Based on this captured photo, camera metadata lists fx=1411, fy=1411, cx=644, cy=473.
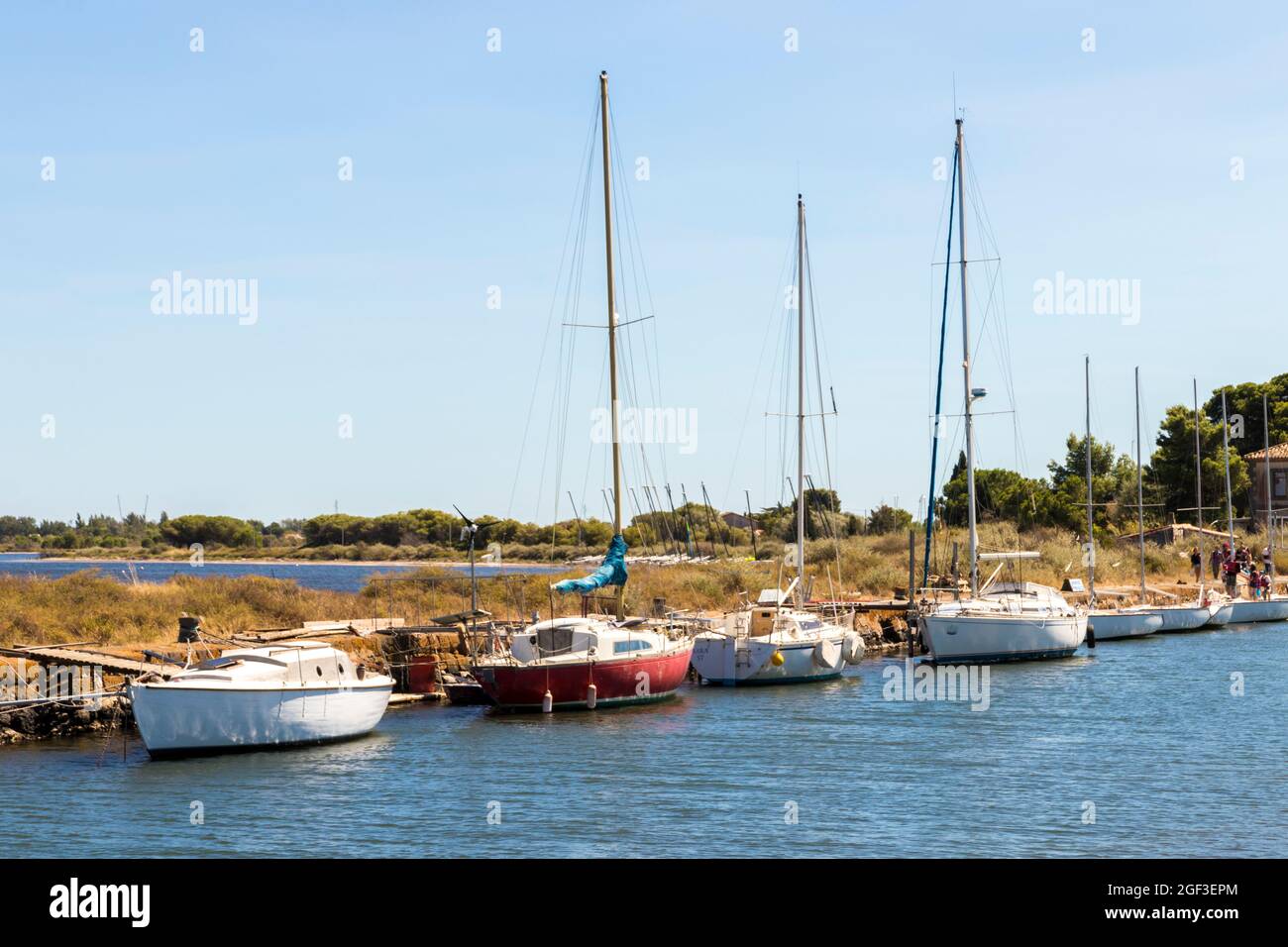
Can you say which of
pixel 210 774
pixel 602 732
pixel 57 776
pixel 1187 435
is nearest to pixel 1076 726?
pixel 602 732

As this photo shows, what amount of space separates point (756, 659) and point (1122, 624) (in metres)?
26.6

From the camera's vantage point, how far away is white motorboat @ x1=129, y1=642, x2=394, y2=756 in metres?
31.8

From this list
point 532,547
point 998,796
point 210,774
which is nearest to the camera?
point 998,796

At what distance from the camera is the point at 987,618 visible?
5266 cm

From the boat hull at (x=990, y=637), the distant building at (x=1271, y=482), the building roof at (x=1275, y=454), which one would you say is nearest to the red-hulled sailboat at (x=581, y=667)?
the boat hull at (x=990, y=637)

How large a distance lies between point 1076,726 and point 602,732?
42.1 feet

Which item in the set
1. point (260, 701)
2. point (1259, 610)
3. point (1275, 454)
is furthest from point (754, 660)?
point (1275, 454)

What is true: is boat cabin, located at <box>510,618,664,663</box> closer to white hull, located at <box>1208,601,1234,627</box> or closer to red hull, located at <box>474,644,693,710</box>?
red hull, located at <box>474,644,693,710</box>

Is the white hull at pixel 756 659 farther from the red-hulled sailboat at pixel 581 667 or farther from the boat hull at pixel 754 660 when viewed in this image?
the red-hulled sailboat at pixel 581 667

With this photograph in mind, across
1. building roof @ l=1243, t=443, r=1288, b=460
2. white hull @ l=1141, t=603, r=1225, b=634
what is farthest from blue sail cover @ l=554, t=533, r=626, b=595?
building roof @ l=1243, t=443, r=1288, b=460

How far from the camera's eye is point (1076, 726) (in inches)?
1499

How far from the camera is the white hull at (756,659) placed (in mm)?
47188
